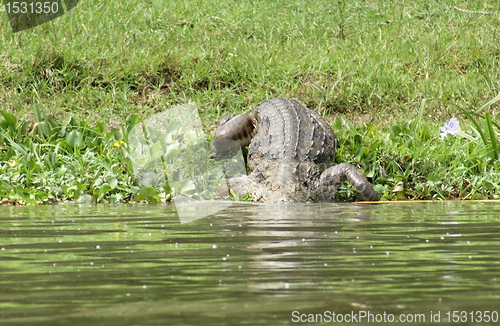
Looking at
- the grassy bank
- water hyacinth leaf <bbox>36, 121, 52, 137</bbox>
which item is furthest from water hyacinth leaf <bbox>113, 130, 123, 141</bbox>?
water hyacinth leaf <bbox>36, 121, 52, 137</bbox>

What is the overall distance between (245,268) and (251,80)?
21.9 ft

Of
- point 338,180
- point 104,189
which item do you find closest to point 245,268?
point 104,189

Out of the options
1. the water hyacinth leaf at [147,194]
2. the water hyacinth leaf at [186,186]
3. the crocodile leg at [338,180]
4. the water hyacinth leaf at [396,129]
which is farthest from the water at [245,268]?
the water hyacinth leaf at [396,129]

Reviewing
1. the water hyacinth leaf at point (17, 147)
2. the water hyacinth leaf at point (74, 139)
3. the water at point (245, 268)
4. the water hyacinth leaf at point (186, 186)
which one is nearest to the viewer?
the water at point (245, 268)

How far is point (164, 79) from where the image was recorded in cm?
984

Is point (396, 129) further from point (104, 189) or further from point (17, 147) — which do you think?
point (17, 147)

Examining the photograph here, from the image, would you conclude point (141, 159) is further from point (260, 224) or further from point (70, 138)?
point (260, 224)

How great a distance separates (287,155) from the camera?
778cm

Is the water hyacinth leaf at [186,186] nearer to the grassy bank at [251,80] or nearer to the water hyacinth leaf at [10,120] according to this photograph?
the grassy bank at [251,80]

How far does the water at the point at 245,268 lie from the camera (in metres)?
2.53

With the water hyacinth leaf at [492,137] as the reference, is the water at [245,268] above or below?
above

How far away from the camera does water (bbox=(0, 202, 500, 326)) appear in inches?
99.7

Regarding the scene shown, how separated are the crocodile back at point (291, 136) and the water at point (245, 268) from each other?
232 cm

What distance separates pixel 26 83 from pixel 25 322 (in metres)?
7.65
